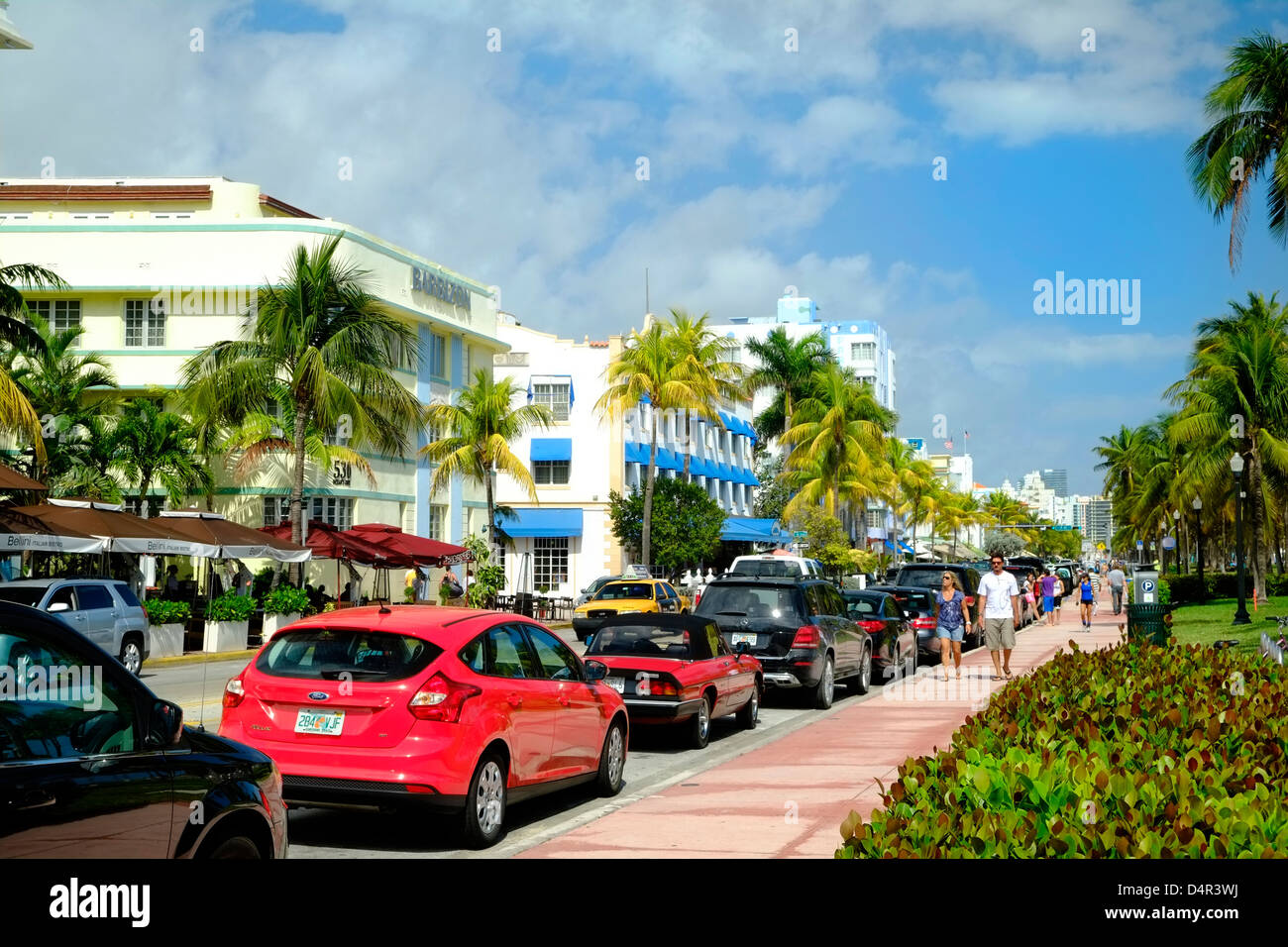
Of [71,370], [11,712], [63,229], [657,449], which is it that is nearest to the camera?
[11,712]

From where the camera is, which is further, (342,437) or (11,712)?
(342,437)

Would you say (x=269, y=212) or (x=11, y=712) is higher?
(x=269, y=212)

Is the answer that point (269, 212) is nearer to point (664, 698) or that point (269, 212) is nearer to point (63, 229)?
point (63, 229)

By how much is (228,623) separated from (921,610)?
1532cm

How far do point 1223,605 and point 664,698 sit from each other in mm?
37350

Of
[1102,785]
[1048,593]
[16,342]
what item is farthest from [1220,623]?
[1102,785]

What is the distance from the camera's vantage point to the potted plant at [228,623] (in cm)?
2845

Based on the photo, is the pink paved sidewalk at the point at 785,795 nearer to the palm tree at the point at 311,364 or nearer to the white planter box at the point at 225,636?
the white planter box at the point at 225,636

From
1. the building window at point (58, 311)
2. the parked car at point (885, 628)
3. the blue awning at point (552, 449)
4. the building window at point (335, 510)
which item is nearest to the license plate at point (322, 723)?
the parked car at point (885, 628)

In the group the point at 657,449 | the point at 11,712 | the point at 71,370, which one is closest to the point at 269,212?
the point at 71,370

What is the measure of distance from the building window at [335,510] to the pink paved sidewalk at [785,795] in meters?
24.3

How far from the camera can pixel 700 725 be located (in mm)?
13883

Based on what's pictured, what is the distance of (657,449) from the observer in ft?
189

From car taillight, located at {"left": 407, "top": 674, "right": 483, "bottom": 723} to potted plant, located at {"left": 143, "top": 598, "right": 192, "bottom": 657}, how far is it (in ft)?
67.4
